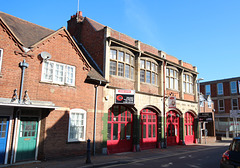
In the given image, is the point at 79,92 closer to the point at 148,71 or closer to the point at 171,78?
the point at 148,71

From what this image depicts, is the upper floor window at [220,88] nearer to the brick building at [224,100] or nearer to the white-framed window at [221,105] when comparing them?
the brick building at [224,100]

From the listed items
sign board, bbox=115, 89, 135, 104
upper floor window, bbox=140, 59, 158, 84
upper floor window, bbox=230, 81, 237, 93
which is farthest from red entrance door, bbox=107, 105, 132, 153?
upper floor window, bbox=230, 81, 237, 93

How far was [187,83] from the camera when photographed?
80.7ft

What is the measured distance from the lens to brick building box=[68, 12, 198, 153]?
15.2 meters

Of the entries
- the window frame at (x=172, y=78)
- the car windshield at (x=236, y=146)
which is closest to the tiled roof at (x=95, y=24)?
the window frame at (x=172, y=78)

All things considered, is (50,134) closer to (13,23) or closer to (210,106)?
(13,23)

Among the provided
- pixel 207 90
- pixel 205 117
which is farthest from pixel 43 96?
pixel 207 90

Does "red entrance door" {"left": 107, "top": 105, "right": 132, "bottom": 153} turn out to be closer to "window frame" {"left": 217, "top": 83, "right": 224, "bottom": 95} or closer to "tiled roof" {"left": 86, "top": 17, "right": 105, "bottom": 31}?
"tiled roof" {"left": 86, "top": 17, "right": 105, "bottom": 31}

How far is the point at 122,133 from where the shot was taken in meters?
15.8

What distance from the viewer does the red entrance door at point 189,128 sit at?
23.4 meters

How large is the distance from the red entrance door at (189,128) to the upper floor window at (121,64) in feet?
35.3

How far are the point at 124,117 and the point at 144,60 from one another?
5.86m

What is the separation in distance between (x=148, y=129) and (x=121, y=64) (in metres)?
6.70

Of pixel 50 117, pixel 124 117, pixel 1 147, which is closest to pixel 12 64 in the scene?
pixel 50 117
